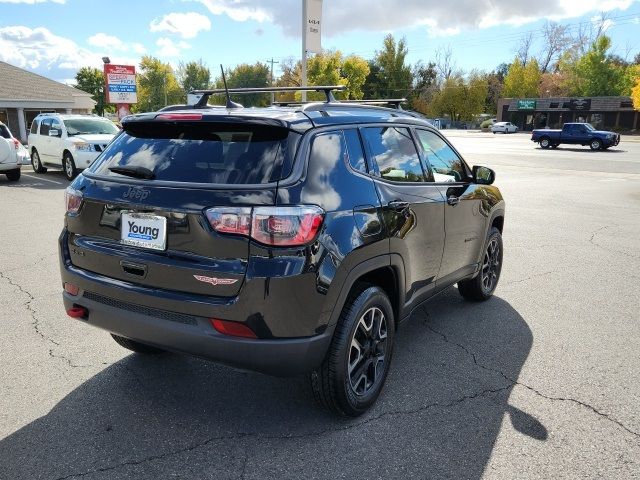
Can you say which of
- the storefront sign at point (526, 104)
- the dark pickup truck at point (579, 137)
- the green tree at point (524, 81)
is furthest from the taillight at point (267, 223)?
the green tree at point (524, 81)

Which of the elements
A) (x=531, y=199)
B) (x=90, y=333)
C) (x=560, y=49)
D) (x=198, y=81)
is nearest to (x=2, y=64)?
(x=531, y=199)

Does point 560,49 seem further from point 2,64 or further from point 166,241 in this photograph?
point 166,241

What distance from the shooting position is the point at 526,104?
71.4m

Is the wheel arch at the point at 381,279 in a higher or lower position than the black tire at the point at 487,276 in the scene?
higher

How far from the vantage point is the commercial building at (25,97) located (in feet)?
113

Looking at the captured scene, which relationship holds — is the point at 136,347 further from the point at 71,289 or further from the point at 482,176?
the point at 482,176

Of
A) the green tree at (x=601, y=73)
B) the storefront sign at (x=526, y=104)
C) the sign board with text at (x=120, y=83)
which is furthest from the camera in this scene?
the storefront sign at (x=526, y=104)

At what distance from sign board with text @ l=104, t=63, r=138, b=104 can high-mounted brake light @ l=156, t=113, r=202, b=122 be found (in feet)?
76.8

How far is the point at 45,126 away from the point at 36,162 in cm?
150

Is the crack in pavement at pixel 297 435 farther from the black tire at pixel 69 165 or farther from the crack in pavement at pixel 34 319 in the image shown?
the black tire at pixel 69 165

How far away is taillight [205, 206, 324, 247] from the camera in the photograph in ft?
8.34

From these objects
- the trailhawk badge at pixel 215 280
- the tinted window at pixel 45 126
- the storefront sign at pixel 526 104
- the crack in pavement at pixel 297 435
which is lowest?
the crack in pavement at pixel 297 435

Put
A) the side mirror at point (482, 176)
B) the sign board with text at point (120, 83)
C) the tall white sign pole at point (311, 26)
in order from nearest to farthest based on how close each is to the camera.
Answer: the side mirror at point (482, 176), the tall white sign pole at point (311, 26), the sign board with text at point (120, 83)

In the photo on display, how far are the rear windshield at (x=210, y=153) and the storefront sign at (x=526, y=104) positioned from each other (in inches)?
2962
